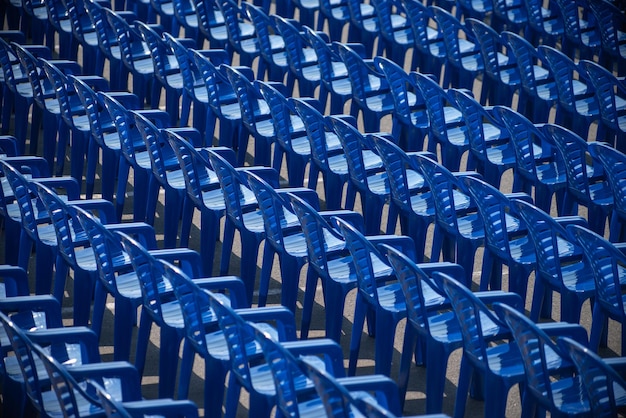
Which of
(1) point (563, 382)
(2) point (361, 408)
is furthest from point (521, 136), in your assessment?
(2) point (361, 408)

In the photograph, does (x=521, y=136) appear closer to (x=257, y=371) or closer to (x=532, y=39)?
(x=257, y=371)

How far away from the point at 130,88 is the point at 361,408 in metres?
6.72

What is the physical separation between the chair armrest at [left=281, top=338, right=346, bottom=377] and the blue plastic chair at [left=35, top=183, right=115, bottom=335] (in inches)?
56.8

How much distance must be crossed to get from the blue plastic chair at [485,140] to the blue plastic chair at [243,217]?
5.24 feet

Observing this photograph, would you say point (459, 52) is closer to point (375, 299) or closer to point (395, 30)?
point (395, 30)

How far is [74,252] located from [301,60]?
350cm

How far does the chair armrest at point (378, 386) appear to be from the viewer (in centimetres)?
504

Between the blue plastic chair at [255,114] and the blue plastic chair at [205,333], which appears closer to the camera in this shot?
A: the blue plastic chair at [205,333]

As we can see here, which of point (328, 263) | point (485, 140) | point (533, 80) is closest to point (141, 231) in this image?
point (328, 263)

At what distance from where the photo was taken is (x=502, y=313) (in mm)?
5160

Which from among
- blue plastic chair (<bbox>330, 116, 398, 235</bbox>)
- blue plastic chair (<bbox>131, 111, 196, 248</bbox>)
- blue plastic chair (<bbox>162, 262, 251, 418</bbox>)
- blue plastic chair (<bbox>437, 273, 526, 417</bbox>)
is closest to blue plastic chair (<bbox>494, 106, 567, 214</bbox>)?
blue plastic chair (<bbox>330, 116, 398, 235</bbox>)

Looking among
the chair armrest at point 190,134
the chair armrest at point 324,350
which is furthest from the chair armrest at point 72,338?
the chair armrest at point 190,134

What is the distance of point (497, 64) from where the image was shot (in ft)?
30.9

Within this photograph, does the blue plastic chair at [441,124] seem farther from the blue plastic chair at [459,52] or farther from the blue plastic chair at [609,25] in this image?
the blue plastic chair at [609,25]
